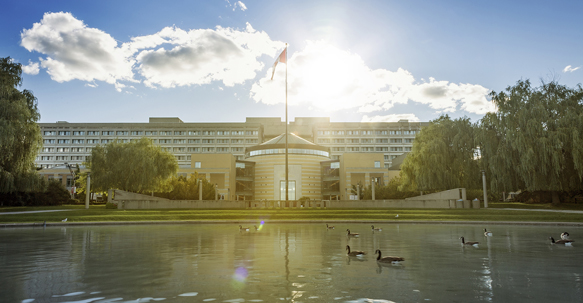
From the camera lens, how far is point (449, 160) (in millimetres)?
45031

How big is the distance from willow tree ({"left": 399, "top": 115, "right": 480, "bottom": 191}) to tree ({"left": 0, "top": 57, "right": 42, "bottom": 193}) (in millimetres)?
44440

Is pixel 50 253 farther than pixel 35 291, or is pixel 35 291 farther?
pixel 50 253

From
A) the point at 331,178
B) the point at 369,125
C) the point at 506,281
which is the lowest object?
the point at 506,281

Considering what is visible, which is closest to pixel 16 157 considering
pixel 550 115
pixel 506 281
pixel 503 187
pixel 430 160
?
pixel 506 281

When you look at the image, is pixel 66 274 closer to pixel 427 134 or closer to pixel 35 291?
pixel 35 291

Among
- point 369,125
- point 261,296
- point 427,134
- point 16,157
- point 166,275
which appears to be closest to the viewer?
point 261,296

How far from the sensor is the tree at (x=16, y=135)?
33.3 m

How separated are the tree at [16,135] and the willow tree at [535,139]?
4794 centimetres

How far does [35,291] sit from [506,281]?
31.1 feet

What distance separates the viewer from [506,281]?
24.5 feet

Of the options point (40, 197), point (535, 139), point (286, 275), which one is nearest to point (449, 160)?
point (535, 139)

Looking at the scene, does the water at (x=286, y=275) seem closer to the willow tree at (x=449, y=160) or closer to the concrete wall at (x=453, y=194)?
the concrete wall at (x=453, y=194)

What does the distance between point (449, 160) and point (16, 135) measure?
48.2m

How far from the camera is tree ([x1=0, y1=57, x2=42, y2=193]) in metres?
33.3
